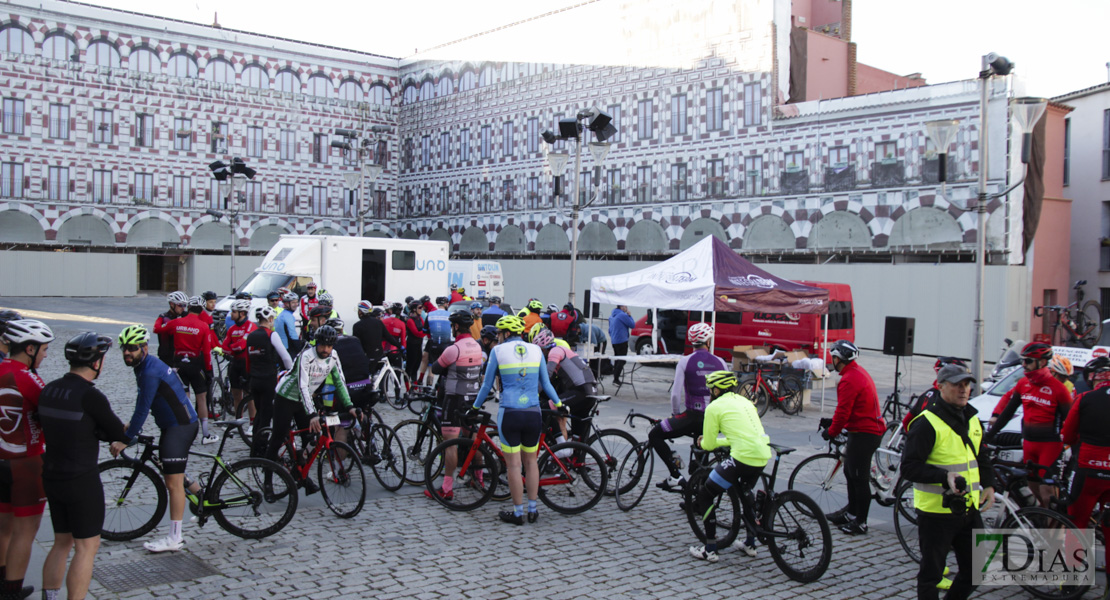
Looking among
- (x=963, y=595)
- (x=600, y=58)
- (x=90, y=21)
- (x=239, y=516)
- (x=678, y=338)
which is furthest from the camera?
(x=90, y=21)

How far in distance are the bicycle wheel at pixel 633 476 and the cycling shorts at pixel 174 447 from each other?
405cm

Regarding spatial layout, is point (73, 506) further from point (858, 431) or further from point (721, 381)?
point (858, 431)

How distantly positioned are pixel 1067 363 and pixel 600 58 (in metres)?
33.8

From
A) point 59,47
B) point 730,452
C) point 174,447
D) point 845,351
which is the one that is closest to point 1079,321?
point 845,351

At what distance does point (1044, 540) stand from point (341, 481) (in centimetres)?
568

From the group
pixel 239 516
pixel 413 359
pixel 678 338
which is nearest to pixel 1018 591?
pixel 239 516

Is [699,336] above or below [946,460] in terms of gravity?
above

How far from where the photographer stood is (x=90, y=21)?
4388 cm

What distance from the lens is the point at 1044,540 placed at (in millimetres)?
6062

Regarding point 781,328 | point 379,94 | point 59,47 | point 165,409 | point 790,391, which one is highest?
point 59,47

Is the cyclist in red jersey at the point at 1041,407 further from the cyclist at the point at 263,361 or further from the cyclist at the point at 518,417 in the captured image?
the cyclist at the point at 263,361

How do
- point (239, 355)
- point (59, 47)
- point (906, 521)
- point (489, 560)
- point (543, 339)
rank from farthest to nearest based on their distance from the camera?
point (59, 47)
point (239, 355)
point (543, 339)
point (906, 521)
point (489, 560)

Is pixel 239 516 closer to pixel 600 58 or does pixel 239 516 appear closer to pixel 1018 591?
pixel 1018 591

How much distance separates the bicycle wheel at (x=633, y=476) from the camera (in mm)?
8578
